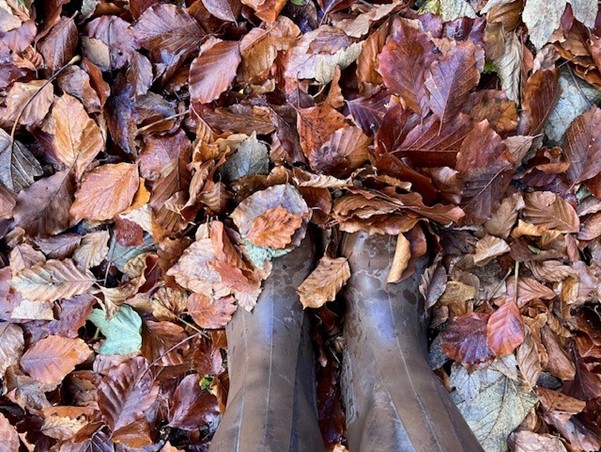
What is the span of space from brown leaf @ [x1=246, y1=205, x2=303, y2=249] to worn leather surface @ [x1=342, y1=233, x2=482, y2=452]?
115mm

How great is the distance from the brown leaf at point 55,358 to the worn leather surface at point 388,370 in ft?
1.73

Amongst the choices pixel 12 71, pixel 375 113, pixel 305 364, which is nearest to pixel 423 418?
pixel 305 364

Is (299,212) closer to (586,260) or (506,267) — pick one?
(506,267)

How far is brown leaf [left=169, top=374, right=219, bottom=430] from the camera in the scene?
1115 mm

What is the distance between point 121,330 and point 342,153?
0.55m

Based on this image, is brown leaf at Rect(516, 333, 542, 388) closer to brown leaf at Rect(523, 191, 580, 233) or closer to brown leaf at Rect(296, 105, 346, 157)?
brown leaf at Rect(523, 191, 580, 233)

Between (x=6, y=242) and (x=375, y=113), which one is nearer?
(x=375, y=113)

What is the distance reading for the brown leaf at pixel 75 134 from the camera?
1077mm

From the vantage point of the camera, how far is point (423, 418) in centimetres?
80

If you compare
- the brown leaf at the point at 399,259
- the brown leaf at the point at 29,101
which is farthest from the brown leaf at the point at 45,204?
the brown leaf at the point at 399,259

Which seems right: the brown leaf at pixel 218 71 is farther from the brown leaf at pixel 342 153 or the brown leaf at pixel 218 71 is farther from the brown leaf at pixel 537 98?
the brown leaf at pixel 537 98

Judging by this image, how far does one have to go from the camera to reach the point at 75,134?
1083mm

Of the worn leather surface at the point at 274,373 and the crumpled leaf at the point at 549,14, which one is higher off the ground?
the crumpled leaf at the point at 549,14

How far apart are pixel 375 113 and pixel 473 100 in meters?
0.16
